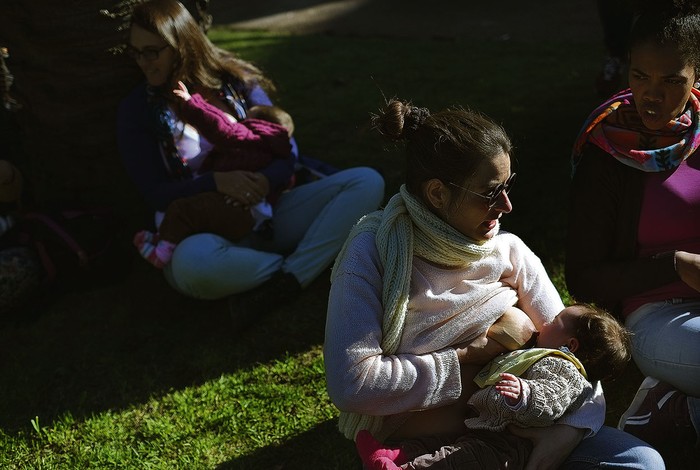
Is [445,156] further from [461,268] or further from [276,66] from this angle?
[276,66]

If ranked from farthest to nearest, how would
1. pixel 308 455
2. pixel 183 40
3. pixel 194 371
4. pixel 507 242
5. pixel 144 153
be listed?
pixel 144 153
pixel 183 40
pixel 194 371
pixel 308 455
pixel 507 242

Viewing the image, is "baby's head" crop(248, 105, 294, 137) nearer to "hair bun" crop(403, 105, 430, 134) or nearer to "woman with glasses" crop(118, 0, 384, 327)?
"woman with glasses" crop(118, 0, 384, 327)

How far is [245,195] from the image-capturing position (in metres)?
3.89

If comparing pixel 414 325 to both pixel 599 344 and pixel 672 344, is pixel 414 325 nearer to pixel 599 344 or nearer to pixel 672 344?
pixel 599 344

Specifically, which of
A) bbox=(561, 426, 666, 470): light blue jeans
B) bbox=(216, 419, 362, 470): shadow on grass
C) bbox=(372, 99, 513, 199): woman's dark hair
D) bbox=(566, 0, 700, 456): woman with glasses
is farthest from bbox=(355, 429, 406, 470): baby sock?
bbox=(566, 0, 700, 456): woman with glasses

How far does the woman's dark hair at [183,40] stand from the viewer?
12.5ft

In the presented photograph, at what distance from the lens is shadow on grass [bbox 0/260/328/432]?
3609mm

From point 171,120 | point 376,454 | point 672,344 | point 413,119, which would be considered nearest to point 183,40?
point 171,120

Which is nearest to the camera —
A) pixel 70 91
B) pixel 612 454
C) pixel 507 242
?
pixel 612 454

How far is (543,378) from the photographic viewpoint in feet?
7.98

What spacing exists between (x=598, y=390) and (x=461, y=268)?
23.0 inches

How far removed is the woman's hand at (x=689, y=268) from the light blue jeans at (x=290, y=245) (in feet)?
5.70

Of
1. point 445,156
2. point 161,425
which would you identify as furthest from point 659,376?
point 161,425

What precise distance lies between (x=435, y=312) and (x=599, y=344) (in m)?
0.51
